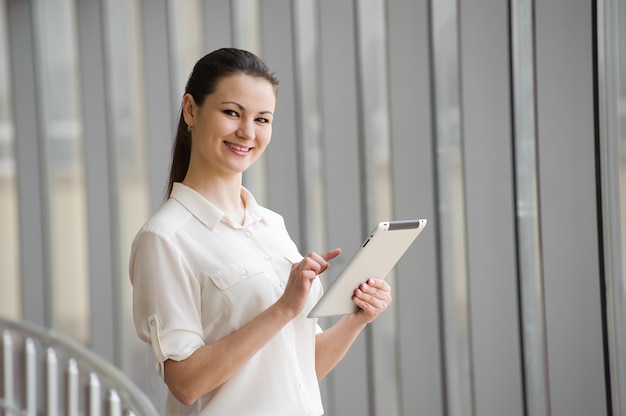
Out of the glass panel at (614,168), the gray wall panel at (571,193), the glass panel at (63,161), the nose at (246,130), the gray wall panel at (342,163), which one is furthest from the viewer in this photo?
the glass panel at (63,161)

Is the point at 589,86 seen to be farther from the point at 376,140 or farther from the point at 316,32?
the point at 316,32

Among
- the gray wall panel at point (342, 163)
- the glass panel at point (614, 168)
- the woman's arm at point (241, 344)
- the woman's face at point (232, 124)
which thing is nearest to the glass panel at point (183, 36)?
the gray wall panel at point (342, 163)

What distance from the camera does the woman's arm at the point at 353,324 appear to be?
5.36 feet

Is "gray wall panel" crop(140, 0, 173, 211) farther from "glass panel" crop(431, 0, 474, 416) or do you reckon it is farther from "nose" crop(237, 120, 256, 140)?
"nose" crop(237, 120, 256, 140)

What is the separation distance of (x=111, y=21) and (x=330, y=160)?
123 cm

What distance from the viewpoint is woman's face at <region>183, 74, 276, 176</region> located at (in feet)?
5.27

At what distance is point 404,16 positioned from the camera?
3.40m

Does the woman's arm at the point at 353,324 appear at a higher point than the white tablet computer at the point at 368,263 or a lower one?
lower

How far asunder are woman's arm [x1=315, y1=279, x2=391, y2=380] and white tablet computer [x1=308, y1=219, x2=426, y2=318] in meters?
0.02

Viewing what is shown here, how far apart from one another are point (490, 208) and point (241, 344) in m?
2.07

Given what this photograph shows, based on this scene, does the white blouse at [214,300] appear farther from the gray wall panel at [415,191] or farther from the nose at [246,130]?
the gray wall panel at [415,191]

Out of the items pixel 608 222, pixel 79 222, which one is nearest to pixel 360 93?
pixel 608 222

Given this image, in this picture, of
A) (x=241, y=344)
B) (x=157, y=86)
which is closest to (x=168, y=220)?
(x=241, y=344)

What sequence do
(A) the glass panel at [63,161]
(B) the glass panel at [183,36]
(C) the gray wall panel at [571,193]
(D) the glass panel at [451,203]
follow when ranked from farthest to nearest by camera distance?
1. (A) the glass panel at [63,161]
2. (B) the glass panel at [183,36]
3. (D) the glass panel at [451,203]
4. (C) the gray wall panel at [571,193]
